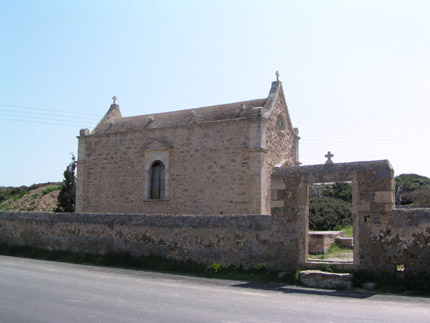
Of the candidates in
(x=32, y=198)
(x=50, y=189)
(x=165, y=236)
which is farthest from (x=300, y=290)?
(x=50, y=189)

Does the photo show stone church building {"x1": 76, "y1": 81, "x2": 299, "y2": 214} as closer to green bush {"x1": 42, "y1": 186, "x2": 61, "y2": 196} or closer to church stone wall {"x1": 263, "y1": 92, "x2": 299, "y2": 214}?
church stone wall {"x1": 263, "y1": 92, "x2": 299, "y2": 214}

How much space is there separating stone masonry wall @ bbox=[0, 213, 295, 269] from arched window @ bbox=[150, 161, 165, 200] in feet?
19.5

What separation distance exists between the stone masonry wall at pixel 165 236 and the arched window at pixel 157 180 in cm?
595

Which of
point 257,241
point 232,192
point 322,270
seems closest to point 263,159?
point 232,192

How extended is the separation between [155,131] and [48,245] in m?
7.72

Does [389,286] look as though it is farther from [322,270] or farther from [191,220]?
[191,220]

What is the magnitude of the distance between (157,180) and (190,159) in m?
2.24

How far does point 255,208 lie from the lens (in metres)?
17.5

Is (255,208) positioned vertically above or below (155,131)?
below

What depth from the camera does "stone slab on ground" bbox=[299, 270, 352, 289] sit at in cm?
875

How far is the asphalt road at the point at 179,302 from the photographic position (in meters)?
6.11

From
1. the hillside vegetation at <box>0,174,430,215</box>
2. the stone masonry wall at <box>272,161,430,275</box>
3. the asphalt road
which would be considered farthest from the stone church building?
the asphalt road

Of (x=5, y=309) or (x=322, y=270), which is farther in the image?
(x=322, y=270)

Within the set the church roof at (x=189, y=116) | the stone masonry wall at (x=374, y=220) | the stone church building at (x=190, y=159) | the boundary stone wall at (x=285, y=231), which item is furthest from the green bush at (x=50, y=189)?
the stone masonry wall at (x=374, y=220)
